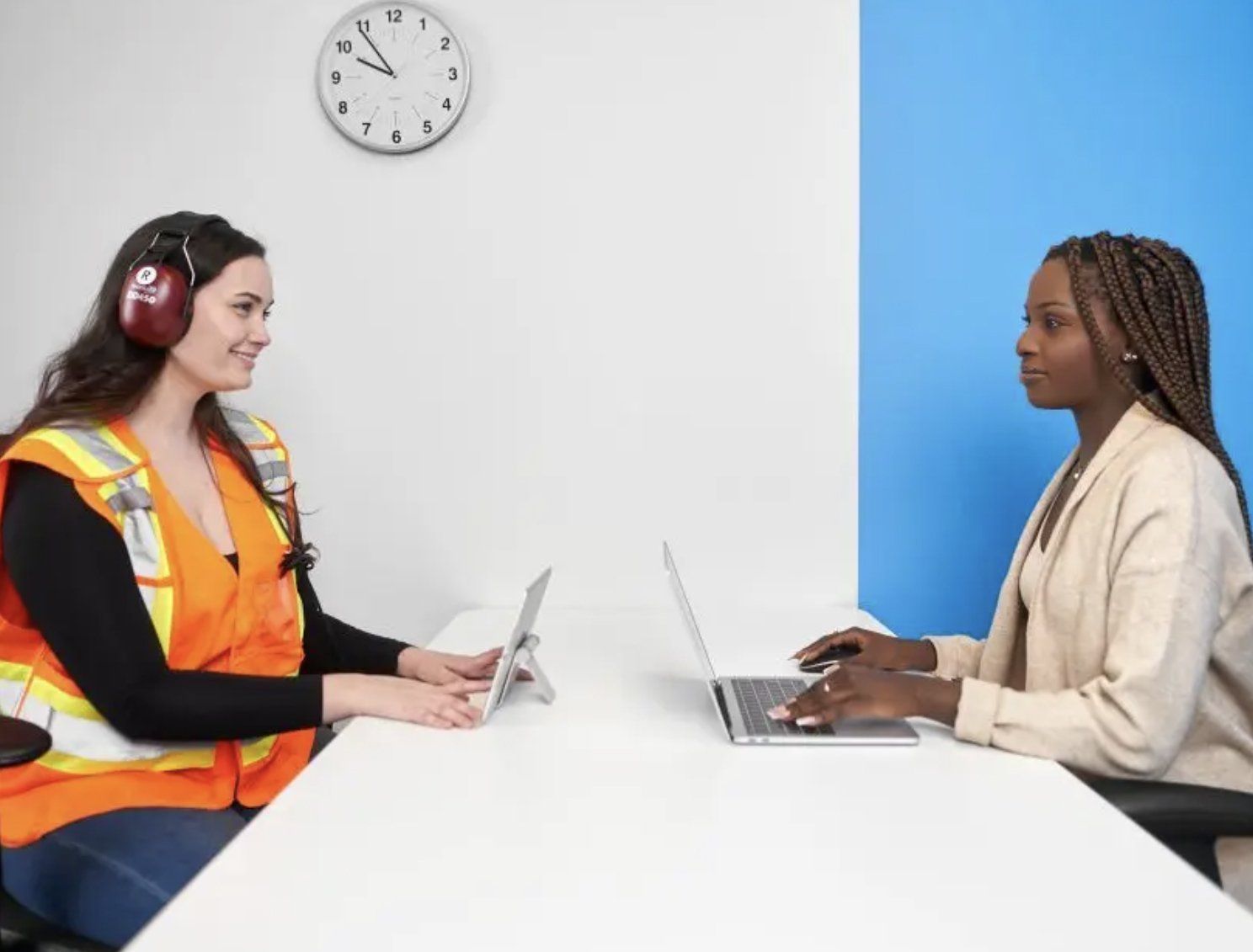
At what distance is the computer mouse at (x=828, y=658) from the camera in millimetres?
1944

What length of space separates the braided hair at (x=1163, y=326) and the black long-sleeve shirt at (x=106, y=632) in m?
1.26

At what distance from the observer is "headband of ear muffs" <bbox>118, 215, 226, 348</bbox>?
1647 mm

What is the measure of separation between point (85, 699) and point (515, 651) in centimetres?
57

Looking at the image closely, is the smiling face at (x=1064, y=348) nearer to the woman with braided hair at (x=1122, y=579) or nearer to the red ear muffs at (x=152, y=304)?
the woman with braided hair at (x=1122, y=579)

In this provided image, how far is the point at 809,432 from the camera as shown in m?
2.58

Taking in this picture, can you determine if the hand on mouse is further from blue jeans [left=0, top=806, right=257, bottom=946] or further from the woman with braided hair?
blue jeans [left=0, top=806, right=257, bottom=946]

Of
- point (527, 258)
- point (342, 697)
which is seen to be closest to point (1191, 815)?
point (342, 697)

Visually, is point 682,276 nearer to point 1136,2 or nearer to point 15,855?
point 1136,2

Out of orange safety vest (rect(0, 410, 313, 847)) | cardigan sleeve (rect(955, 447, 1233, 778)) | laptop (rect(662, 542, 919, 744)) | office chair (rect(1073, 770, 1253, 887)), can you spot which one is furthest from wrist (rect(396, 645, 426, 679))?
office chair (rect(1073, 770, 1253, 887))

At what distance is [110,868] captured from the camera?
1345 mm

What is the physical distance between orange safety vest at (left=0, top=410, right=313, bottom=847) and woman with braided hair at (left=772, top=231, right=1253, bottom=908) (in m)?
0.79

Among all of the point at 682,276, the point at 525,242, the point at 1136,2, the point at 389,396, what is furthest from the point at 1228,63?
the point at 389,396

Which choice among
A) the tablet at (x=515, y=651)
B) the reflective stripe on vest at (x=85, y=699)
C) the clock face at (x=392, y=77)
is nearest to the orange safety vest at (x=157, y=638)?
the reflective stripe on vest at (x=85, y=699)

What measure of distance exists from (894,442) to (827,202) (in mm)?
549
